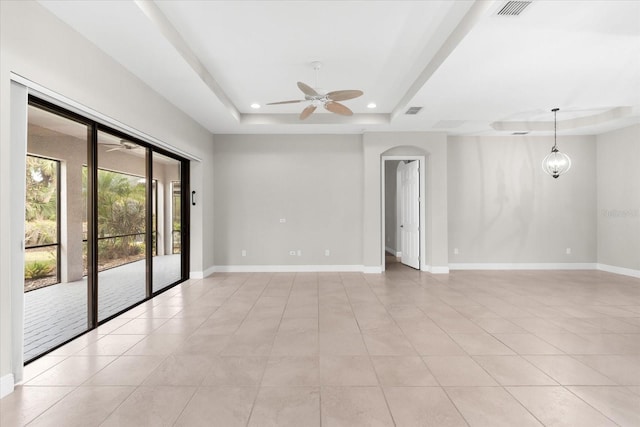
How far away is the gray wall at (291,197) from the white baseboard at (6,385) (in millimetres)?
4736

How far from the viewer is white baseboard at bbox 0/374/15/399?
2265mm

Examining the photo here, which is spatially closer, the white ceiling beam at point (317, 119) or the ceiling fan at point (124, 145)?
the ceiling fan at point (124, 145)

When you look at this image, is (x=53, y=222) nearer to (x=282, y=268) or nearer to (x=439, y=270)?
(x=282, y=268)

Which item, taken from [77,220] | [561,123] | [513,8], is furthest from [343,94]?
[561,123]

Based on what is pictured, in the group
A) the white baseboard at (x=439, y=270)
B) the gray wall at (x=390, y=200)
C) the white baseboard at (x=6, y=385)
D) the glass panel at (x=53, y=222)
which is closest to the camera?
the white baseboard at (x=6, y=385)

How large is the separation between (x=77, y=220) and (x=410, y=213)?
6296mm

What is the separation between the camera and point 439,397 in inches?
88.9

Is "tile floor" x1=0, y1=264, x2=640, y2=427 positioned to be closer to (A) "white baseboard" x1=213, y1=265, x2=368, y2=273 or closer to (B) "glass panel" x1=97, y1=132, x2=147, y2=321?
(B) "glass panel" x1=97, y1=132, x2=147, y2=321

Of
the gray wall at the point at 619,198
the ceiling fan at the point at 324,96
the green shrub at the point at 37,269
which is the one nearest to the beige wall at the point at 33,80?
the green shrub at the point at 37,269

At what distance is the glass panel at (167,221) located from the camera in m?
6.19

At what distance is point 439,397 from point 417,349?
0.80 metres

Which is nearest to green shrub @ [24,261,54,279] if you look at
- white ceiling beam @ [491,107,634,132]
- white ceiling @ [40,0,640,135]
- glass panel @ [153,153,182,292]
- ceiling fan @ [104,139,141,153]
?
ceiling fan @ [104,139,141,153]

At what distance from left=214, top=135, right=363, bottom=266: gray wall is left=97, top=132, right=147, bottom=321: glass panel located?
2054mm

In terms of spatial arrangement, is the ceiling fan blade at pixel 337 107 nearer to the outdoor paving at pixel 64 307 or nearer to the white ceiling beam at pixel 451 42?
the white ceiling beam at pixel 451 42
